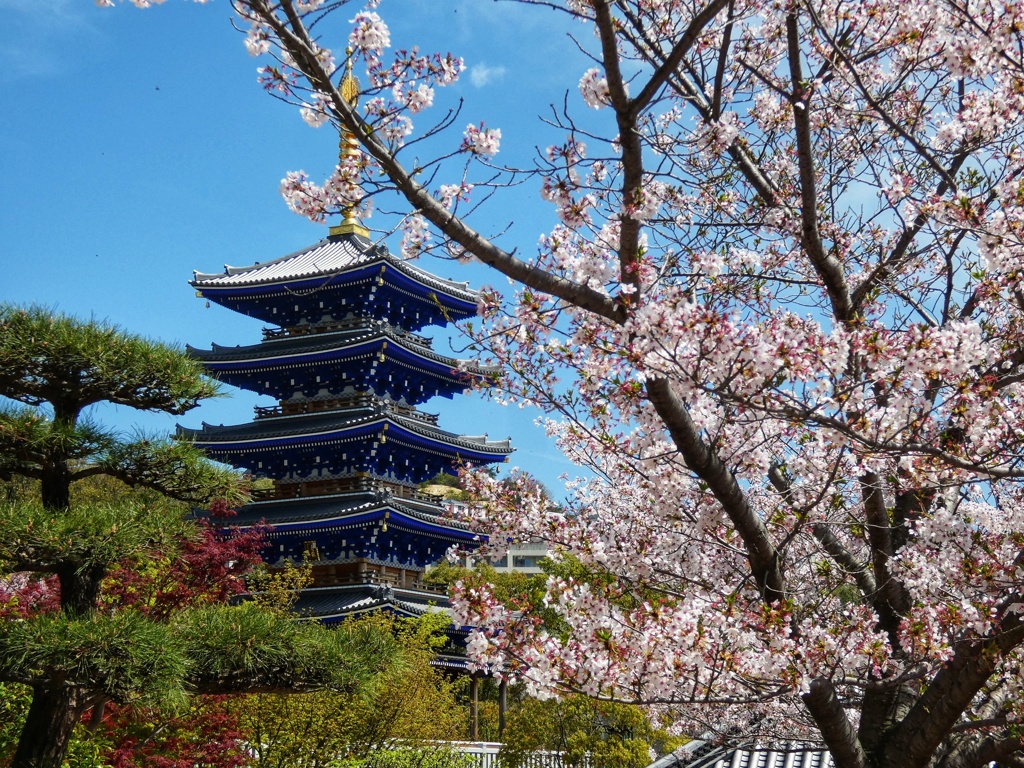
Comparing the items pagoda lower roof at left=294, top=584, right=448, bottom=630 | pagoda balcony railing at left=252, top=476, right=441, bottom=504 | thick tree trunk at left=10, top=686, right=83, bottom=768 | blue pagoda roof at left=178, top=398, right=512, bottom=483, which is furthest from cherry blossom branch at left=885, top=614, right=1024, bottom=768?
pagoda balcony railing at left=252, top=476, right=441, bottom=504

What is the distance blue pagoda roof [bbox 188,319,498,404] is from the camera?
83.7ft

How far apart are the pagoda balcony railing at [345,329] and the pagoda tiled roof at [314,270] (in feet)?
4.99

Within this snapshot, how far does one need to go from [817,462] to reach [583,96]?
277cm

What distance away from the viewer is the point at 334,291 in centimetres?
2680

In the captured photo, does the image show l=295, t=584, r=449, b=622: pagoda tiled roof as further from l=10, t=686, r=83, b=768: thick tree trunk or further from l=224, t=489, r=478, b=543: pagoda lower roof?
l=10, t=686, r=83, b=768: thick tree trunk

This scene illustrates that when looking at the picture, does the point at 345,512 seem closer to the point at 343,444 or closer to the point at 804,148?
the point at 343,444

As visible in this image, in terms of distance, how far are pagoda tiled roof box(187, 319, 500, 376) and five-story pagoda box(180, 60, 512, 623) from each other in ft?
0.17

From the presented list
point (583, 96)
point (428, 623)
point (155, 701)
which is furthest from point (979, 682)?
point (428, 623)

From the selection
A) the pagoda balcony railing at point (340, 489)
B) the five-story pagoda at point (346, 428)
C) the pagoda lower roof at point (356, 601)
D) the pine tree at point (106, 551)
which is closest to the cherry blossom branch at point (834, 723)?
the pine tree at point (106, 551)

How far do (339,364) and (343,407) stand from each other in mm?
1166

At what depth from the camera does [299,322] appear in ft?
91.7

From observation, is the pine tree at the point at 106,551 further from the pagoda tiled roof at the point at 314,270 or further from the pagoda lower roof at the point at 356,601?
the pagoda tiled roof at the point at 314,270

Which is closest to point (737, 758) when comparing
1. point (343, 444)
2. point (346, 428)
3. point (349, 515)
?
point (349, 515)

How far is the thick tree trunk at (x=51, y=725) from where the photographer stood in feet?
26.6
